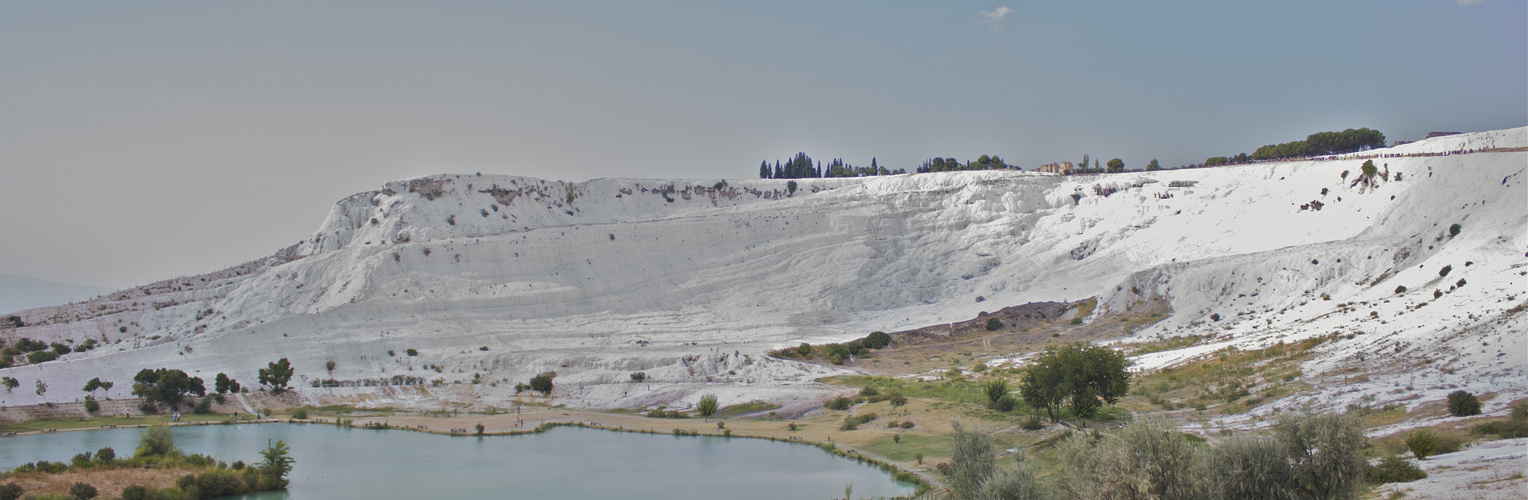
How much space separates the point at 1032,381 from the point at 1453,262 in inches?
864

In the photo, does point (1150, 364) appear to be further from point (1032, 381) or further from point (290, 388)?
point (290, 388)

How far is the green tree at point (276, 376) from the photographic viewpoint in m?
47.0

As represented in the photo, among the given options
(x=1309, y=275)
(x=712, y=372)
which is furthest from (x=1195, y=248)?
(x=712, y=372)

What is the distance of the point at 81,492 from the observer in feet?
79.7

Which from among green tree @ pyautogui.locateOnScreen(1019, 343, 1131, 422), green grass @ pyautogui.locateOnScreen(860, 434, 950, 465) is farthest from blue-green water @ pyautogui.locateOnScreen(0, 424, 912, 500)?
green tree @ pyautogui.locateOnScreen(1019, 343, 1131, 422)

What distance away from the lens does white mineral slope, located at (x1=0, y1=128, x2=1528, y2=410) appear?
43.0 meters

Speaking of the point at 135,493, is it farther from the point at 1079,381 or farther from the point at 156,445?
the point at 1079,381

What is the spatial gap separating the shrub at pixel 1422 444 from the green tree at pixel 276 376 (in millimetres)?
45630

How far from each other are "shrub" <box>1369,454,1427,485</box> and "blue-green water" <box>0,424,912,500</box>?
1124cm

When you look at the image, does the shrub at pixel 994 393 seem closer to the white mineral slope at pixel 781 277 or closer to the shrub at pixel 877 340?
the white mineral slope at pixel 781 277

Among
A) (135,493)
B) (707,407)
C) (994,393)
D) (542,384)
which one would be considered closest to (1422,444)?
(994,393)

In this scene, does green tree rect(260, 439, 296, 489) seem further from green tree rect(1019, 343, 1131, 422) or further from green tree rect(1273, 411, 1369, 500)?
green tree rect(1273, 411, 1369, 500)

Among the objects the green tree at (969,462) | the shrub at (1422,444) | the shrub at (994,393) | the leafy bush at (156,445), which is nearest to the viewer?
the green tree at (969,462)

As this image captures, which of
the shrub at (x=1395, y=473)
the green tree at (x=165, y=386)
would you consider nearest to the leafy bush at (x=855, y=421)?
the shrub at (x=1395, y=473)
